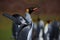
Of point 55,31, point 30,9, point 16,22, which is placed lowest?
point 55,31

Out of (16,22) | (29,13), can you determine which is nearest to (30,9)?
(29,13)

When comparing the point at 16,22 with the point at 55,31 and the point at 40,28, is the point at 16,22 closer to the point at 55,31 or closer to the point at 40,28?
the point at 40,28

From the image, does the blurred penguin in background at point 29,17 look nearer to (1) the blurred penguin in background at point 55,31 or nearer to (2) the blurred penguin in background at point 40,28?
(2) the blurred penguin in background at point 40,28

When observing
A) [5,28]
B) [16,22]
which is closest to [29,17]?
[16,22]

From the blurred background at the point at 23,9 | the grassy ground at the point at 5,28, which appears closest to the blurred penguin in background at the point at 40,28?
the blurred background at the point at 23,9

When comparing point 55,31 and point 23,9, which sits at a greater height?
point 23,9

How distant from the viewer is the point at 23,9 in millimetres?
2318

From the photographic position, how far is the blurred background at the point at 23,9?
2.27 m

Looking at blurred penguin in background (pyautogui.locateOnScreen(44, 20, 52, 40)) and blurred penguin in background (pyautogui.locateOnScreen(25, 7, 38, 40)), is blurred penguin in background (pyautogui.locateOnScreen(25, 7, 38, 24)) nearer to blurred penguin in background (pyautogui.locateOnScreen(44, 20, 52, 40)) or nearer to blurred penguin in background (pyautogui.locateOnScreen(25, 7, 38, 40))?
blurred penguin in background (pyautogui.locateOnScreen(25, 7, 38, 40))

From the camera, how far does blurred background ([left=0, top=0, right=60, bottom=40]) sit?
7.45 ft

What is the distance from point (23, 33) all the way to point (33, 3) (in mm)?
369

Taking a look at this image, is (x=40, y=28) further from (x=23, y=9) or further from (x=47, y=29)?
(x=23, y=9)

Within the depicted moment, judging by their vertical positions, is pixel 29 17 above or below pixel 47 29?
above

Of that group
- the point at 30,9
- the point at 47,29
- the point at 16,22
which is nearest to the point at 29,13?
the point at 30,9
